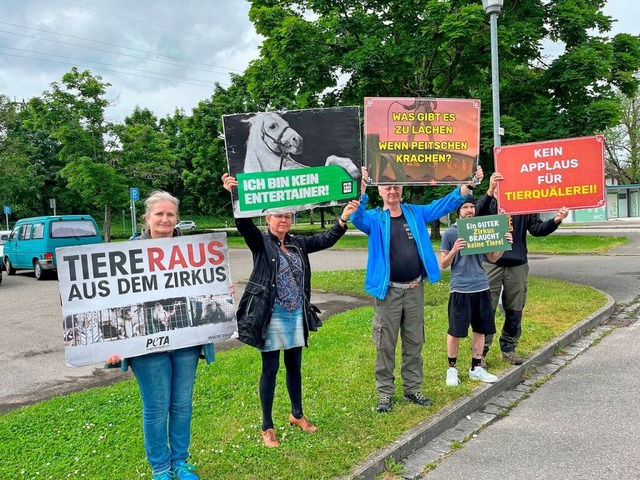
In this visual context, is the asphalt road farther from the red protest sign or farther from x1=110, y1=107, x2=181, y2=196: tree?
x1=110, y1=107, x2=181, y2=196: tree

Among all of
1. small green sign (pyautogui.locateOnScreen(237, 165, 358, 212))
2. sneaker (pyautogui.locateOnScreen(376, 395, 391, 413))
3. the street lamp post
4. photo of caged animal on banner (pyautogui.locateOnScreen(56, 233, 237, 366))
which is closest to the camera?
photo of caged animal on banner (pyautogui.locateOnScreen(56, 233, 237, 366))

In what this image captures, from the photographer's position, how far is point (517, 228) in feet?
18.5

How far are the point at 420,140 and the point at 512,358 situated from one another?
2916mm

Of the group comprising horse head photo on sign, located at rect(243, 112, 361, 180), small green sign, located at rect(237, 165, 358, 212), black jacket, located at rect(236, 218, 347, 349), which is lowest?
black jacket, located at rect(236, 218, 347, 349)

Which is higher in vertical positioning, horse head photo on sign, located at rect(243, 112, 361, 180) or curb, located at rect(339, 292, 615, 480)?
horse head photo on sign, located at rect(243, 112, 361, 180)

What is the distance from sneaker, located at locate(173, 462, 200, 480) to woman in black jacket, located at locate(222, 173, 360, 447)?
620mm

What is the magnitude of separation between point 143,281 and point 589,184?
437 centimetres

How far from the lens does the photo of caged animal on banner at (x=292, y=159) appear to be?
366cm

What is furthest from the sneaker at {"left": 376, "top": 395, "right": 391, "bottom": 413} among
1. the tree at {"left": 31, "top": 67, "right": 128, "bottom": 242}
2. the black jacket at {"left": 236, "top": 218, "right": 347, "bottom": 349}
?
the tree at {"left": 31, "top": 67, "right": 128, "bottom": 242}

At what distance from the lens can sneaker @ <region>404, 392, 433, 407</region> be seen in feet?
14.7

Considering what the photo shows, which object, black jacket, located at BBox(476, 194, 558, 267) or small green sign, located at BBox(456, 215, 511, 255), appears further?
black jacket, located at BBox(476, 194, 558, 267)

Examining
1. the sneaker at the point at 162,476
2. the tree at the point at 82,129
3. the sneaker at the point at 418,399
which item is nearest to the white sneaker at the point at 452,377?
the sneaker at the point at 418,399

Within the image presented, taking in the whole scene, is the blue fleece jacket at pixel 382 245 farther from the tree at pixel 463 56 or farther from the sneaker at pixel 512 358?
the tree at pixel 463 56

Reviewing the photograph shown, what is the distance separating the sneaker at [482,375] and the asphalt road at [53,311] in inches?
165
